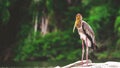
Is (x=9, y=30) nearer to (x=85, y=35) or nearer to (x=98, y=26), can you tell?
(x=98, y=26)

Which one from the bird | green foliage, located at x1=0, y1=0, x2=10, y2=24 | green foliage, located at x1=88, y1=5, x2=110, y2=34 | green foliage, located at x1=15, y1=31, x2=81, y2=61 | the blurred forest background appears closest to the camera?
the bird

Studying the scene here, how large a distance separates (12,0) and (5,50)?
5.08 metres

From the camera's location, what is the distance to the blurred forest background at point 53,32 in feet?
166

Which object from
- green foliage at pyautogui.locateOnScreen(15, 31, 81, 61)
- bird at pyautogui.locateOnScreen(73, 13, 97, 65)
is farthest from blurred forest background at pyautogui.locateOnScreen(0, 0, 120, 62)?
bird at pyautogui.locateOnScreen(73, 13, 97, 65)

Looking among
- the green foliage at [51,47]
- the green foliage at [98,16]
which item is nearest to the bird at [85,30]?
the green foliage at [98,16]

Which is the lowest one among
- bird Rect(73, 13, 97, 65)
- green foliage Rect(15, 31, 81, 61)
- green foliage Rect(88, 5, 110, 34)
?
green foliage Rect(15, 31, 81, 61)

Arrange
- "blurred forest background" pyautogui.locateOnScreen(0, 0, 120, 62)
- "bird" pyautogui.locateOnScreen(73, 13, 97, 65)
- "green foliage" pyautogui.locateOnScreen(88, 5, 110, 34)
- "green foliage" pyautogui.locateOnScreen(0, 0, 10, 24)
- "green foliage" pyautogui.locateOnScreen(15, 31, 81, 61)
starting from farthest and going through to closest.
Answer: "green foliage" pyautogui.locateOnScreen(15, 31, 81, 61) → "green foliage" pyautogui.locateOnScreen(0, 0, 10, 24) → "blurred forest background" pyautogui.locateOnScreen(0, 0, 120, 62) → "green foliage" pyautogui.locateOnScreen(88, 5, 110, 34) → "bird" pyautogui.locateOnScreen(73, 13, 97, 65)

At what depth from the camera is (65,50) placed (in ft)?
175

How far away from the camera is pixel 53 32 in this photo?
56094mm

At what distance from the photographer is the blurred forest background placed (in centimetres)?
5054

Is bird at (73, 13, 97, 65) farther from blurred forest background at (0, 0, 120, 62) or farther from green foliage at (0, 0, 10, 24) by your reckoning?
green foliage at (0, 0, 10, 24)

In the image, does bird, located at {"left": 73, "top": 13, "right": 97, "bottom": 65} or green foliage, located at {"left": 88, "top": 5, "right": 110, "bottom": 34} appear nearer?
bird, located at {"left": 73, "top": 13, "right": 97, "bottom": 65}

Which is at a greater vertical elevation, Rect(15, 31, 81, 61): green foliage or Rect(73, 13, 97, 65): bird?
Rect(73, 13, 97, 65): bird

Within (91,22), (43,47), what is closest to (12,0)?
(43,47)
